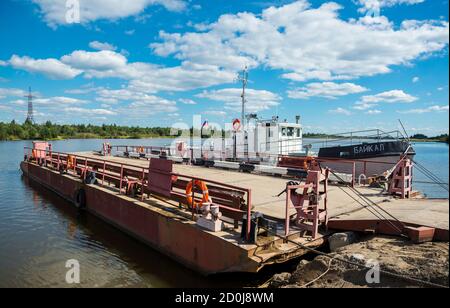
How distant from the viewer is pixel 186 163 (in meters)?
23.2

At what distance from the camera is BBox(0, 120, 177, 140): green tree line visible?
111438 millimetres

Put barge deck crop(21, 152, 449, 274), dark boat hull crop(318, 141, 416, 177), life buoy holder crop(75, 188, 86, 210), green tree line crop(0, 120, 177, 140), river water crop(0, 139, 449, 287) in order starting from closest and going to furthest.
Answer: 1. barge deck crop(21, 152, 449, 274)
2. river water crop(0, 139, 449, 287)
3. life buoy holder crop(75, 188, 86, 210)
4. dark boat hull crop(318, 141, 416, 177)
5. green tree line crop(0, 120, 177, 140)

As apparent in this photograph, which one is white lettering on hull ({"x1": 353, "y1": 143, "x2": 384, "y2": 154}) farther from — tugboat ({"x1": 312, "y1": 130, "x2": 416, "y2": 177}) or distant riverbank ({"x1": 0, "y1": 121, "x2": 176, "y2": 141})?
distant riverbank ({"x1": 0, "y1": 121, "x2": 176, "y2": 141})

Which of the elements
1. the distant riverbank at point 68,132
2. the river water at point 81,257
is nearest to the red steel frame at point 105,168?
the river water at point 81,257

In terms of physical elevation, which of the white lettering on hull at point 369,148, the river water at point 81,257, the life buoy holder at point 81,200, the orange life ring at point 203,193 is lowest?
the river water at point 81,257

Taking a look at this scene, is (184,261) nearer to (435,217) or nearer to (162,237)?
(162,237)

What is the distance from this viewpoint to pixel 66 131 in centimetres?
13550

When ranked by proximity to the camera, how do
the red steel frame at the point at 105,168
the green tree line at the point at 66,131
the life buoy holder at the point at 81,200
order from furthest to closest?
the green tree line at the point at 66,131
the life buoy holder at the point at 81,200
the red steel frame at the point at 105,168

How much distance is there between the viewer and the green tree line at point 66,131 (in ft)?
366

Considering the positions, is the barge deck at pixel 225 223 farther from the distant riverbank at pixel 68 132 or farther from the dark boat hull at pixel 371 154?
the distant riverbank at pixel 68 132

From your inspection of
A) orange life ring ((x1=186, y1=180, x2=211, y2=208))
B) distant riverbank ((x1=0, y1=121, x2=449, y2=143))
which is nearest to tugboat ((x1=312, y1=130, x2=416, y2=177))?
orange life ring ((x1=186, y1=180, x2=211, y2=208))

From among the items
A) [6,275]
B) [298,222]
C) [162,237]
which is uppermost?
[298,222]
